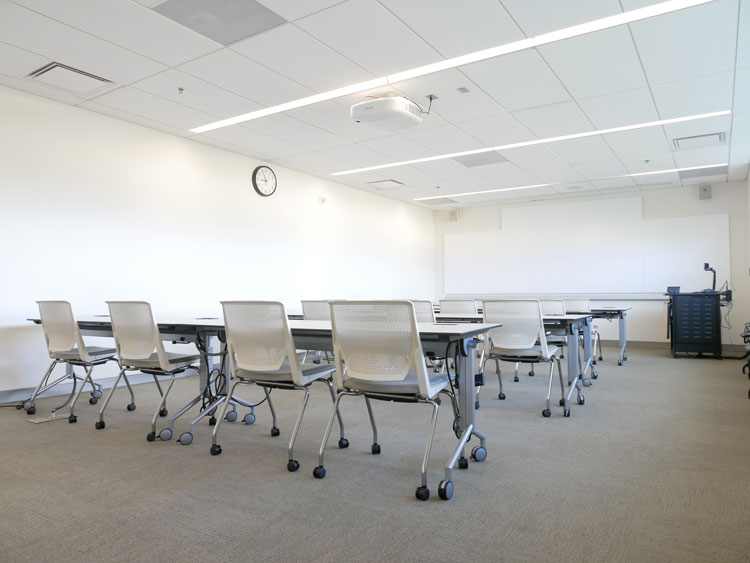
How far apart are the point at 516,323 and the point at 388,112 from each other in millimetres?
1937

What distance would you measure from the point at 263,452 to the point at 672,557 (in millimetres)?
2069

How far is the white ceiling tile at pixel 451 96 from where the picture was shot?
169 inches

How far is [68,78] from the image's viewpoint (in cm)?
427

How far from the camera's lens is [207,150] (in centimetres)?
627

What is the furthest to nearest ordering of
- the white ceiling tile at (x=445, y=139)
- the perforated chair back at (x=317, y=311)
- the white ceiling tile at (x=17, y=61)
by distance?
the white ceiling tile at (x=445, y=139)
the perforated chair back at (x=317, y=311)
the white ceiling tile at (x=17, y=61)

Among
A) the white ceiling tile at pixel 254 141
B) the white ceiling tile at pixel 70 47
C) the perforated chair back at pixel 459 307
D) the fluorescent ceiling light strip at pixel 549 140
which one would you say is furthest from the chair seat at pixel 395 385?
the fluorescent ceiling light strip at pixel 549 140

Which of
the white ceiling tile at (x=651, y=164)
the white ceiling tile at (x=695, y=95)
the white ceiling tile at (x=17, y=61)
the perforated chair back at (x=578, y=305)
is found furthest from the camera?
the white ceiling tile at (x=651, y=164)

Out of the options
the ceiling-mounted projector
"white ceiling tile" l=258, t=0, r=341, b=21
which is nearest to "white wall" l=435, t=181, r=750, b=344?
the ceiling-mounted projector

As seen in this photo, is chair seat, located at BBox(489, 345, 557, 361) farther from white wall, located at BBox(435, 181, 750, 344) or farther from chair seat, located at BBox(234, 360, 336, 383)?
white wall, located at BBox(435, 181, 750, 344)

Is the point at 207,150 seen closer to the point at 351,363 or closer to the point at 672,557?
the point at 351,363

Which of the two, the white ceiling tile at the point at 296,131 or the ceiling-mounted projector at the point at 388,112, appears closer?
the ceiling-mounted projector at the point at 388,112

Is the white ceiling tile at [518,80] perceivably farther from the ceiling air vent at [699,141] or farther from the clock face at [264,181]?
the clock face at [264,181]

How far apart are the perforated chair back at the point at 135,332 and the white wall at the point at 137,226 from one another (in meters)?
1.88

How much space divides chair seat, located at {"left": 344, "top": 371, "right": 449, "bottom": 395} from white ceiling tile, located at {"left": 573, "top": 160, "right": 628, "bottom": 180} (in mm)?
5714
